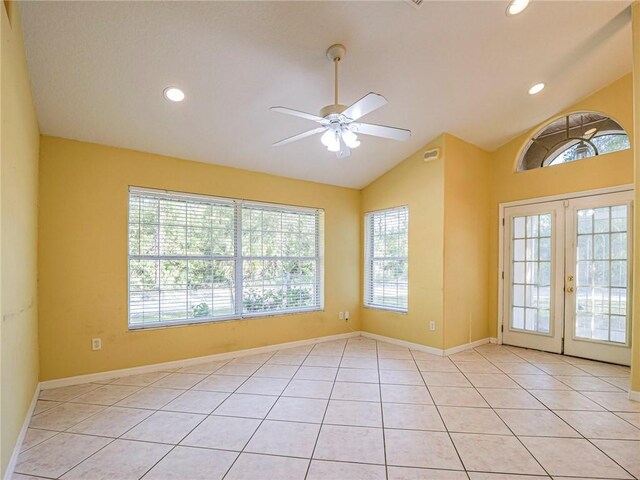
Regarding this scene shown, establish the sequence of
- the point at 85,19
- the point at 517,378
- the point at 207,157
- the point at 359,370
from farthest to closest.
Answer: the point at 207,157 → the point at 359,370 → the point at 517,378 → the point at 85,19

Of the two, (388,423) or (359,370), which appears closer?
(388,423)

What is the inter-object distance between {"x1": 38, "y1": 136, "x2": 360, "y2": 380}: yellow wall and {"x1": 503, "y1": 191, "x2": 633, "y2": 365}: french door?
3814 millimetres

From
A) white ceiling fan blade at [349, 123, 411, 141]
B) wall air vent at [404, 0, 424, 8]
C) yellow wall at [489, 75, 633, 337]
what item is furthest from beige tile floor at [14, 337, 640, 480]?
wall air vent at [404, 0, 424, 8]

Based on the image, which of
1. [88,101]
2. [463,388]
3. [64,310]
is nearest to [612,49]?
[463,388]

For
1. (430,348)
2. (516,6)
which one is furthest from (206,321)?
(516,6)

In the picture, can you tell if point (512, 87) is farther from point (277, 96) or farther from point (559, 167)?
point (277, 96)

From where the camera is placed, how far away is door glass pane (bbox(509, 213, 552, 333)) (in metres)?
4.32

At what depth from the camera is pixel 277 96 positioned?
3.00m

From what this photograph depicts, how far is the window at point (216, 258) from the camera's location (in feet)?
11.7

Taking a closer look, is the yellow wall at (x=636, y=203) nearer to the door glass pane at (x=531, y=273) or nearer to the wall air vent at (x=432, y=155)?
the door glass pane at (x=531, y=273)

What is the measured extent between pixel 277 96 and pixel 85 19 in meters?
1.44

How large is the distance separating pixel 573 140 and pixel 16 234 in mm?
5665

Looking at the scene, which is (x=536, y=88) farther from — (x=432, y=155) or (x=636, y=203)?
(x=636, y=203)

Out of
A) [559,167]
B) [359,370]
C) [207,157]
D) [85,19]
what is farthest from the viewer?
[559,167]
